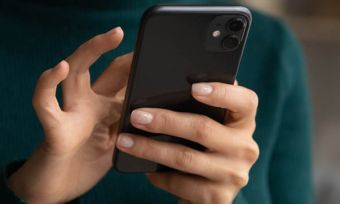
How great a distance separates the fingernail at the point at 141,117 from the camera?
0.46 m

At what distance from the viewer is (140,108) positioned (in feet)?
1.55

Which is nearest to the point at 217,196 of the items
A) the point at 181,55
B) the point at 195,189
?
the point at 195,189

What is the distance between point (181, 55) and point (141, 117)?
0.22ft

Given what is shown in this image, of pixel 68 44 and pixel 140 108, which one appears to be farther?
pixel 68 44

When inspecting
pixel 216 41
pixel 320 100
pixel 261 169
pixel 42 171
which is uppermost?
pixel 216 41

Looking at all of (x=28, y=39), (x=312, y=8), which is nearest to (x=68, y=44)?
(x=28, y=39)

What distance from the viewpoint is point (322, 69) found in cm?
130

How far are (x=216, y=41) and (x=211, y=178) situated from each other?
0.43 feet

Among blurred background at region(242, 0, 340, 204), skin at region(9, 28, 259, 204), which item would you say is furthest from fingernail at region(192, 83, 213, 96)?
blurred background at region(242, 0, 340, 204)

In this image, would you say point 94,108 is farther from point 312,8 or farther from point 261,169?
point 312,8

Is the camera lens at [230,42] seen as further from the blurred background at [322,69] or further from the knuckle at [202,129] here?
the blurred background at [322,69]

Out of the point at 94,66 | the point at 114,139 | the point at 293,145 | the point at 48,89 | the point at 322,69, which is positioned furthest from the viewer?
the point at 322,69

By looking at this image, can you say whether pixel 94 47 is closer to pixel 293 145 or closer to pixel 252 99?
pixel 252 99

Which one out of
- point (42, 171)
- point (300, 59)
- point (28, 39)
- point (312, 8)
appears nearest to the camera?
point (42, 171)
